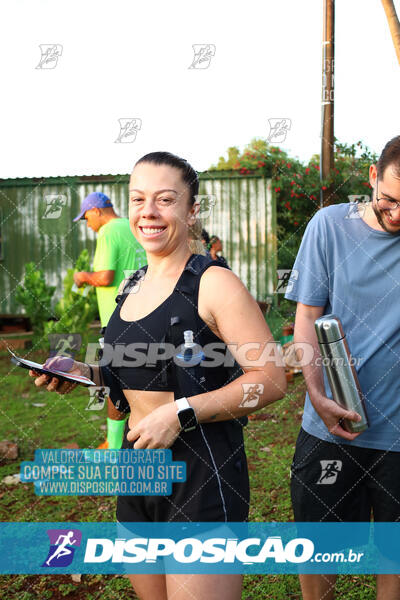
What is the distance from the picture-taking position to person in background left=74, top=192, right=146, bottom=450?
164 inches

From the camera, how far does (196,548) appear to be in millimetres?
1612

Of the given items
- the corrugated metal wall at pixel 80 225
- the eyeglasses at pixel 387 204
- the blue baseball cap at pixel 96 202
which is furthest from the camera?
the corrugated metal wall at pixel 80 225

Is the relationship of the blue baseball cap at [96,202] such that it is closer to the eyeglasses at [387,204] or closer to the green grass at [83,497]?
the green grass at [83,497]

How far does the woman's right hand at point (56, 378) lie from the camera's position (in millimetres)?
1922

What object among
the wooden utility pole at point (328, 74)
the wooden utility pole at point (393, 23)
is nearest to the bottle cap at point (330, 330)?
the wooden utility pole at point (393, 23)

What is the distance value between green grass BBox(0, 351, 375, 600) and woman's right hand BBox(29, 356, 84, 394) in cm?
178

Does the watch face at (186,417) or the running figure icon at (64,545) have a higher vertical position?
the watch face at (186,417)

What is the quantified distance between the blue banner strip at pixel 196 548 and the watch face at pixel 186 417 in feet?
1.01

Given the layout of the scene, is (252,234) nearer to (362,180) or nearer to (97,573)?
(362,180)

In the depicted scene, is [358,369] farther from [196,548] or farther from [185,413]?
[196,548]

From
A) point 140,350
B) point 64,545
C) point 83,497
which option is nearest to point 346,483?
point 140,350

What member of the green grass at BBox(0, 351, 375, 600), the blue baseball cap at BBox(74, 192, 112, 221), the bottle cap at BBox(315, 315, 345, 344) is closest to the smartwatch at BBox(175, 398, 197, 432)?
the bottle cap at BBox(315, 315, 345, 344)

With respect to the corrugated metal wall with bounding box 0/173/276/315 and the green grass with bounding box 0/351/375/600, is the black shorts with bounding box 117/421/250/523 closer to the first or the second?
the green grass with bounding box 0/351/375/600

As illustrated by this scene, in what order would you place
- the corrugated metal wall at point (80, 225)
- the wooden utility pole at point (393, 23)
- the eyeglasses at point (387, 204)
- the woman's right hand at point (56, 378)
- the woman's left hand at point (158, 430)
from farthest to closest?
the corrugated metal wall at point (80, 225) < the wooden utility pole at point (393, 23) < the eyeglasses at point (387, 204) < the woman's right hand at point (56, 378) < the woman's left hand at point (158, 430)
